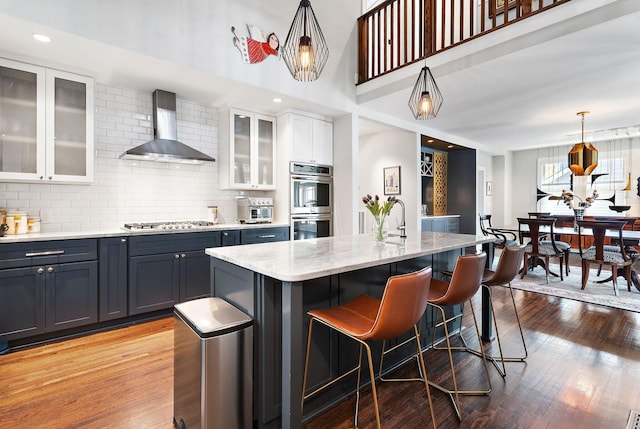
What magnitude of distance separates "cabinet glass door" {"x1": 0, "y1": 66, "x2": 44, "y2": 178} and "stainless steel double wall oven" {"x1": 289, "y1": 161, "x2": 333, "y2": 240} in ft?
8.81

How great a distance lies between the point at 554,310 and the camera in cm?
364

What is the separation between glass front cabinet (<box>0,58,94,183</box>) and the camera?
281cm

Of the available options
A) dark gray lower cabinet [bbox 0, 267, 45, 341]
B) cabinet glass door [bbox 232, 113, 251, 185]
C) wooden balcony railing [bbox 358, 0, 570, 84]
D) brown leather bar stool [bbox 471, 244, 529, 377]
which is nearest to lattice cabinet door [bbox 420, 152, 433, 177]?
wooden balcony railing [bbox 358, 0, 570, 84]

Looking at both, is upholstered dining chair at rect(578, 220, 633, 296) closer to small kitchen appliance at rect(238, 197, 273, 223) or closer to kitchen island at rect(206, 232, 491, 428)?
kitchen island at rect(206, 232, 491, 428)

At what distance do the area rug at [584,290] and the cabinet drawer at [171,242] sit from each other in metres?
4.38

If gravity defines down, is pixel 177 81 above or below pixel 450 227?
above

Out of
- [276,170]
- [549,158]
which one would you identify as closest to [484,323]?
[276,170]

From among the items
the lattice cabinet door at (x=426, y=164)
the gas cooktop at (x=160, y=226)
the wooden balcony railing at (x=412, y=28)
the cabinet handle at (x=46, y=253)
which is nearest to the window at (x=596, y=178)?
the lattice cabinet door at (x=426, y=164)

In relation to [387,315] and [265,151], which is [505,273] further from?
[265,151]

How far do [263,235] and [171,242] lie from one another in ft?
3.69

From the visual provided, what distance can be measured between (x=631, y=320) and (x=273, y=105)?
4.80 meters

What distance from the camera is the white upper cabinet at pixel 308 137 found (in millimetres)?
4379

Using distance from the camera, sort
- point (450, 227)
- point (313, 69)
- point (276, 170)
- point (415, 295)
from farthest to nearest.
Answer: point (450, 227) < point (276, 170) < point (313, 69) < point (415, 295)

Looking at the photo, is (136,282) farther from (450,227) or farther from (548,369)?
(450,227)
